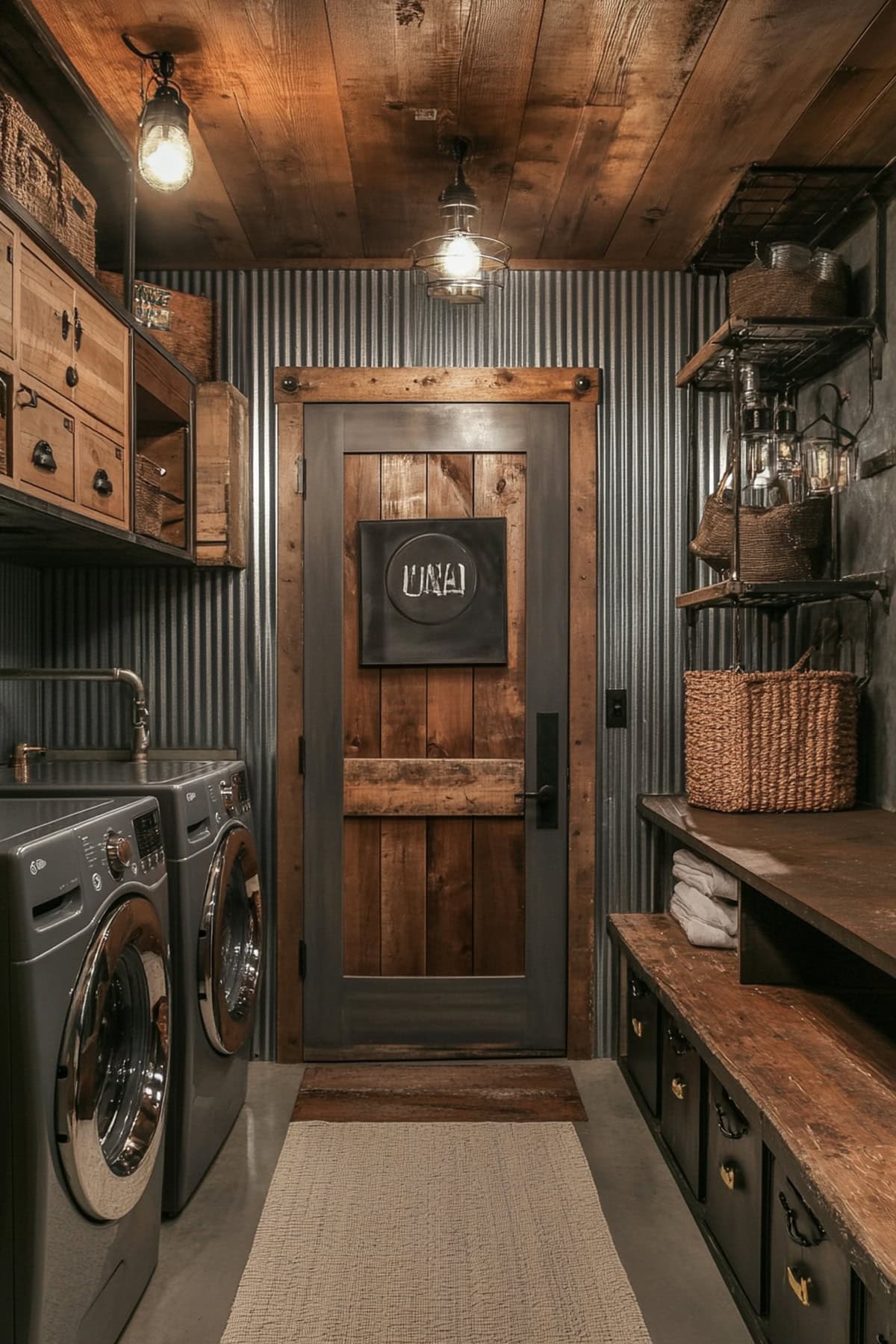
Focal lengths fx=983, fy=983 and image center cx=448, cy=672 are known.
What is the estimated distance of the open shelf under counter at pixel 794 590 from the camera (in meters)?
2.60

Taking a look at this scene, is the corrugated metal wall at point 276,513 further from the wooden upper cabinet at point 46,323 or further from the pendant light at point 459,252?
the wooden upper cabinet at point 46,323

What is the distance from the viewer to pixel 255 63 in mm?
2133

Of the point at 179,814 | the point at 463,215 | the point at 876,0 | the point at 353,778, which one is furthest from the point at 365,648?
the point at 876,0

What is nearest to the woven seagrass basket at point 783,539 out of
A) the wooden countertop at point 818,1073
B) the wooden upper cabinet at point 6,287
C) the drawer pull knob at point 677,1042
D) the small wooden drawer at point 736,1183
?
the wooden countertop at point 818,1073

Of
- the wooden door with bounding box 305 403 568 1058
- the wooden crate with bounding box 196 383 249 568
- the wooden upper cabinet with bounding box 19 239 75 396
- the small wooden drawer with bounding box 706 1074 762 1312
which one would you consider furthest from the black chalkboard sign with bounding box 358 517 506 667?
the small wooden drawer with bounding box 706 1074 762 1312

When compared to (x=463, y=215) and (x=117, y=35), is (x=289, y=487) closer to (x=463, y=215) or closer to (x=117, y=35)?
(x=463, y=215)

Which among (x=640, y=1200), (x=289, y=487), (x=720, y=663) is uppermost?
(x=289, y=487)

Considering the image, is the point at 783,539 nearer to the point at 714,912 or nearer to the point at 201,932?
the point at 714,912

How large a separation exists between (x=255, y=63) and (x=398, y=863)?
2.29m

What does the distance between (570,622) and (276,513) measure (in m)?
1.05

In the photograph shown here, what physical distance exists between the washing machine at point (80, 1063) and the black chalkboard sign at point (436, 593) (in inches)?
51.0

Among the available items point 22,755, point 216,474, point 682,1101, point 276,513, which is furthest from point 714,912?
point 22,755

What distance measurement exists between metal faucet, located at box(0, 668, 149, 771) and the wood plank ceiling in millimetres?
1368

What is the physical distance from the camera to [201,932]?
241 centimetres
